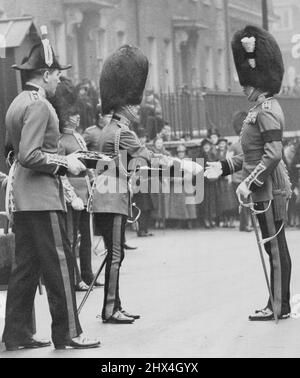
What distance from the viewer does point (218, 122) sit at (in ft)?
87.7

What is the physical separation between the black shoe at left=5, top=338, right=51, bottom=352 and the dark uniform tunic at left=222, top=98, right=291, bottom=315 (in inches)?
74.3

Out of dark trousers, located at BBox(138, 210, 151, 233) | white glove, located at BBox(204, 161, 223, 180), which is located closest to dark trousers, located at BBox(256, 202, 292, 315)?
white glove, located at BBox(204, 161, 223, 180)

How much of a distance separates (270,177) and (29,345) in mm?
2243

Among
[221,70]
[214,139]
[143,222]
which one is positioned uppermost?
[221,70]

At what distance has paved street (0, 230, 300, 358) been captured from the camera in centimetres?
826

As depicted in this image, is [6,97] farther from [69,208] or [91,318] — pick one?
[91,318]

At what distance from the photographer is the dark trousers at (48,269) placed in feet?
26.7

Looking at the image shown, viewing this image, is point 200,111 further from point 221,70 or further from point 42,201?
point 42,201

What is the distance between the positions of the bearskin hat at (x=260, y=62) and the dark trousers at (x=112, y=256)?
1428mm

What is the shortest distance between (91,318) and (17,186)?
2.04m

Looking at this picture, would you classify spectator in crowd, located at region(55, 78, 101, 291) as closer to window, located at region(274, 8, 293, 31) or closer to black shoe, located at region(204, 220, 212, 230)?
black shoe, located at region(204, 220, 212, 230)

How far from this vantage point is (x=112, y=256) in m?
9.52

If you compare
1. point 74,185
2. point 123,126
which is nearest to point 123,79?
point 123,126

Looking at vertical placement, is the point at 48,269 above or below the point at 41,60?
below
